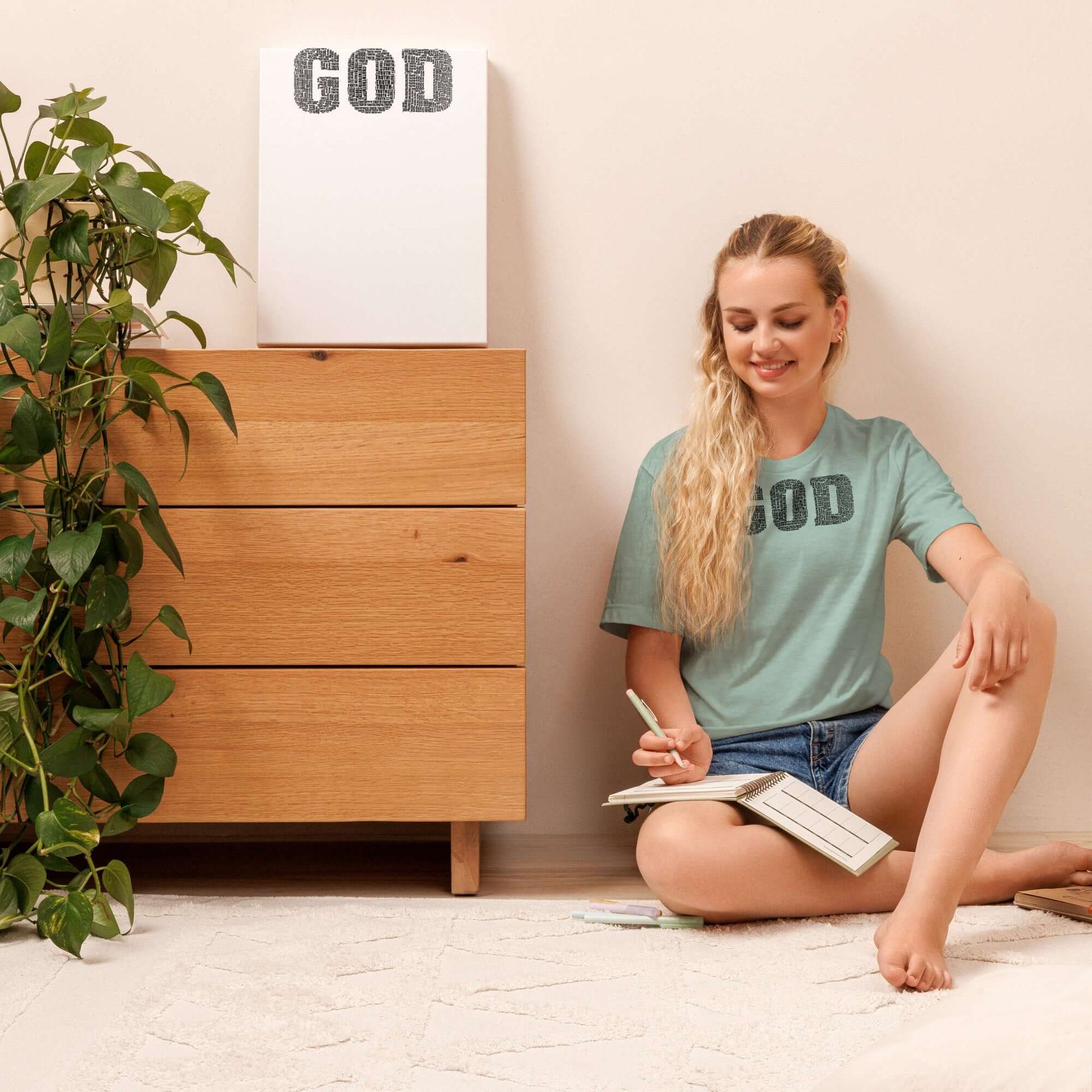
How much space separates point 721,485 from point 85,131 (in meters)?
0.85

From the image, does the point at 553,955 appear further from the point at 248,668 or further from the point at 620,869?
the point at 248,668

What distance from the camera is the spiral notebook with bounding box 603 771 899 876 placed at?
3.75 feet

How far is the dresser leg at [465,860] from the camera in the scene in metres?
1.33

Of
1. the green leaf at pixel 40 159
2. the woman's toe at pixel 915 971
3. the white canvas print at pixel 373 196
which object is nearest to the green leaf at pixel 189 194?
the green leaf at pixel 40 159

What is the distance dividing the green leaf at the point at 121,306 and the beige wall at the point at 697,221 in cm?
41

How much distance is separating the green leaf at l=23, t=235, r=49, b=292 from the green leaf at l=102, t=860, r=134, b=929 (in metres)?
0.62

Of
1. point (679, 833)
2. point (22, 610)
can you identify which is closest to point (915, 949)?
point (679, 833)

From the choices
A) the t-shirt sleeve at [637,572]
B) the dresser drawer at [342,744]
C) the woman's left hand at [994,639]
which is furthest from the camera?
the t-shirt sleeve at [637,572]

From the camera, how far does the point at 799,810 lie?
1180 mm

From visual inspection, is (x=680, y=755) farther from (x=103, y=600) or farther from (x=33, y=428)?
(x=33, y=428)

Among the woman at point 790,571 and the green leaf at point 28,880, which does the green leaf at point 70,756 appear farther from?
the woman at point 790,571

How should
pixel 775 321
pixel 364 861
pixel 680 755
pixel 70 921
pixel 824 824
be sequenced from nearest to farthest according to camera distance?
pixel 70 921 → pixel 824 824 → pixel 680 755 → pixel 775 321 → pixel 364 861

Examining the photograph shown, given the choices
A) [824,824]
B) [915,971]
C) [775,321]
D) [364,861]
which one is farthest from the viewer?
[364,861]

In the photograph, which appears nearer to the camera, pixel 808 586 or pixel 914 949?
pixel 914 949
